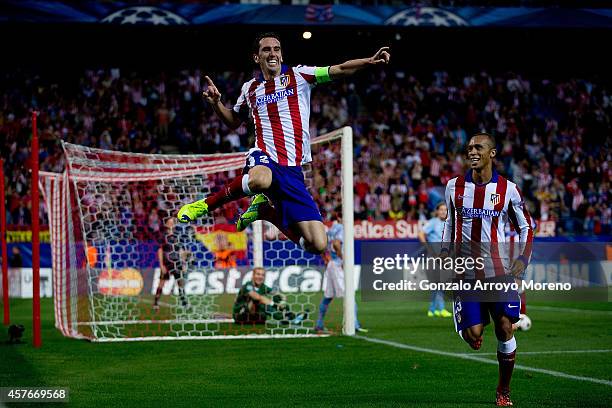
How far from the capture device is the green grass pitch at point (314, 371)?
28.7 ft

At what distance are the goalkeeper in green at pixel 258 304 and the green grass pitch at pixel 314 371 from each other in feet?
6.02

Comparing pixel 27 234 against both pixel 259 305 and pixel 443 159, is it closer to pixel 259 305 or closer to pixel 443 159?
pixel 259 305

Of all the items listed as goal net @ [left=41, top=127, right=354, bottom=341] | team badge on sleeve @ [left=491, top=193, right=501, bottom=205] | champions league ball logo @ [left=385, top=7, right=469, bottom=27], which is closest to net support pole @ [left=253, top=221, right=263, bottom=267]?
goal net @ [left=41, top=127, right=354, bottom=341]

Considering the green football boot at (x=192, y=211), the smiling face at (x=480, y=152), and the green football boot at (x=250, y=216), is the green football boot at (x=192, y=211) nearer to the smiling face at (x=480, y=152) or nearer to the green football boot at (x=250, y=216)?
the green football boot at (x=250, y=216)

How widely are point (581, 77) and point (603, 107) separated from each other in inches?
110

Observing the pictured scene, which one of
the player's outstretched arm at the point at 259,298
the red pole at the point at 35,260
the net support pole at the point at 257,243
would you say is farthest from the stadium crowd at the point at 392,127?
the red pole at the point at 35,260

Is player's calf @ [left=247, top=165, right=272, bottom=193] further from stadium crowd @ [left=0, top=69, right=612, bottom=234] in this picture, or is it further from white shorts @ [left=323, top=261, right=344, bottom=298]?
stadium crowd @ [left=0, top=69, right=612, bottom=234]

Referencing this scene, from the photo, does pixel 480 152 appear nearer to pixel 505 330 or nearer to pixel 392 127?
pixel 505 330

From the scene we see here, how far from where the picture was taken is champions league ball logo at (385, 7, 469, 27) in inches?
1264

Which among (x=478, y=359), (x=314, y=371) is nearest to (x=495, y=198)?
(x=314, y=371)

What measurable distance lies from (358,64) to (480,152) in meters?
1.39

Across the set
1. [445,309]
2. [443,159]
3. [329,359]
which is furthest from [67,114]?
[329,359]

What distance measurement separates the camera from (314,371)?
10773 millimetres

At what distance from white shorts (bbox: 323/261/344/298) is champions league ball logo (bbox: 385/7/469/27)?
18.3 metres
